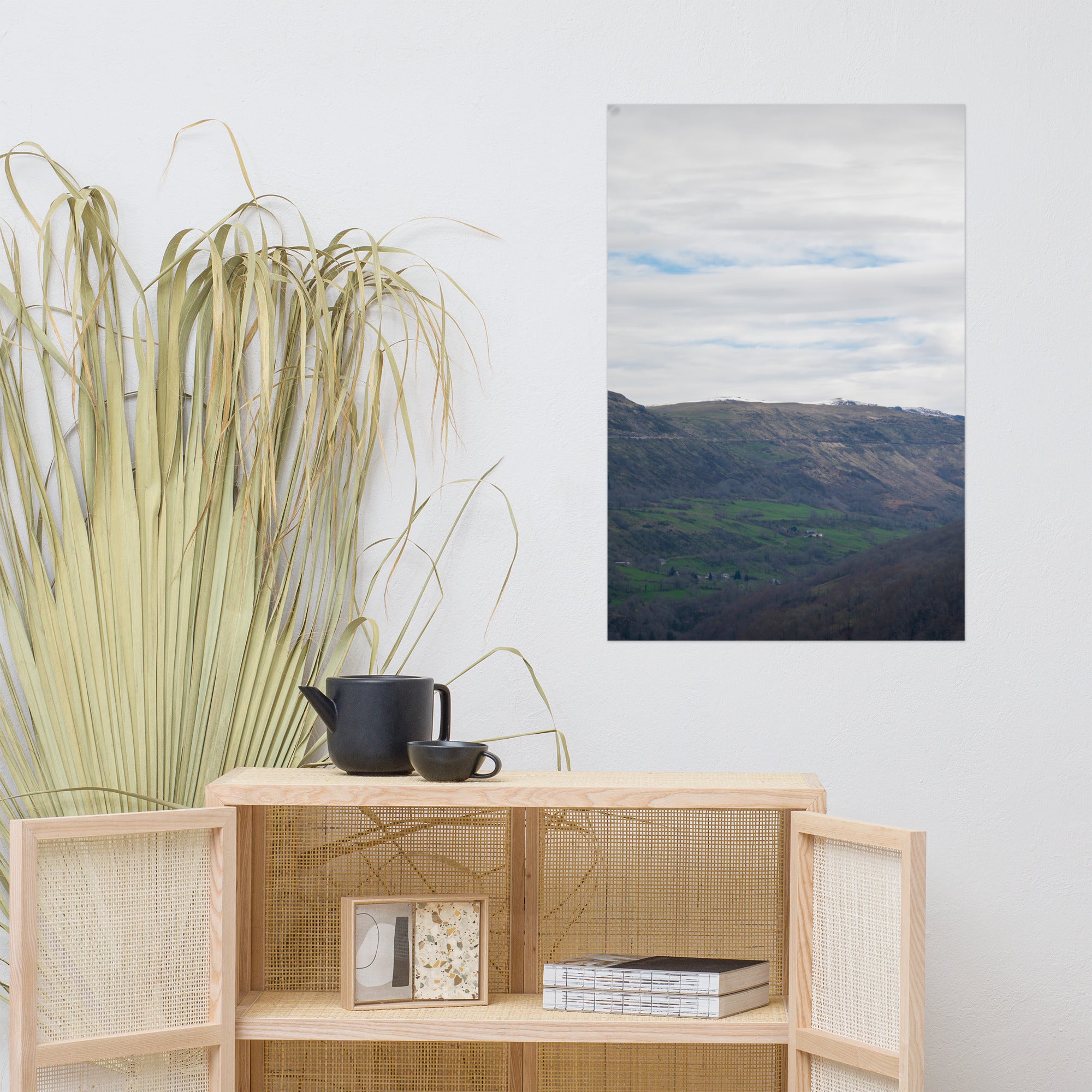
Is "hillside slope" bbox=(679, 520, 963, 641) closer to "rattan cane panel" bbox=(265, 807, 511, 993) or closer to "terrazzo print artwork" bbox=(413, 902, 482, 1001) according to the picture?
"rattan cane panel" bbox=(265, 807, 511, 993)

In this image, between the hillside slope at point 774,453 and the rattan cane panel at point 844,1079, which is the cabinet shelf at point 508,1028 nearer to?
the rattan cane panel at point 844,1079

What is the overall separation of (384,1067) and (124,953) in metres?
0.48

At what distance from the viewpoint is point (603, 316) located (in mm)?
1878

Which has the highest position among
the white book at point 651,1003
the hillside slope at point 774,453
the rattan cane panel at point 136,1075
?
the hillside slope at point 774,453

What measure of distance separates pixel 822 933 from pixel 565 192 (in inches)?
51.2

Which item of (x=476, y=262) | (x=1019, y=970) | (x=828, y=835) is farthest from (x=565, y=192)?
(x=1019, y=970)

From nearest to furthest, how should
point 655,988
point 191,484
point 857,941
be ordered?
point 857,941, point 655,988, point 191,484

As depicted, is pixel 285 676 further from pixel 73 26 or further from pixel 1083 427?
pixel 1083 427

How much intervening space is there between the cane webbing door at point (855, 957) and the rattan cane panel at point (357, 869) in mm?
436

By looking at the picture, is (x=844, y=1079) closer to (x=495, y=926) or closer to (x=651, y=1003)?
(x=651, y=1003)

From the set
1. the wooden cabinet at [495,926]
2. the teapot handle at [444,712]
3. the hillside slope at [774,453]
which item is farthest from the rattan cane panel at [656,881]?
the hillside slope at [774,453]

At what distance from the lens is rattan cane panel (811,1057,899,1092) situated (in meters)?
1.26

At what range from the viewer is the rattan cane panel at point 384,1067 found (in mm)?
1560

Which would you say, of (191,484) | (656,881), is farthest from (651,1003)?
(191,484)
